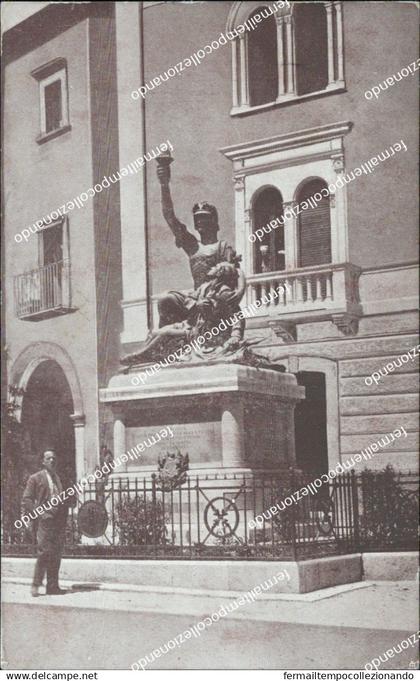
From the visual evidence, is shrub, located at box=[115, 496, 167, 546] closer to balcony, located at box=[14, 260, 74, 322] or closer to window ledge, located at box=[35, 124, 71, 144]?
balcony, located at box=[14, 260, 74, 322]

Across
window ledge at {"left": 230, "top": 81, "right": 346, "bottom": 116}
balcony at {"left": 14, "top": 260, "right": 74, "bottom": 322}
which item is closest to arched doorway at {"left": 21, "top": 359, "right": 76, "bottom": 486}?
balcony at {"left": 14, "top": 260, "right": 74, "bottom": 322}

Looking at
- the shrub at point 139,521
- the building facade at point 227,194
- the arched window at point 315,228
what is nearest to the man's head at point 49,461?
the building facade at point 227,194

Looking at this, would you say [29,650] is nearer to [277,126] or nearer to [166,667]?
[166,667]

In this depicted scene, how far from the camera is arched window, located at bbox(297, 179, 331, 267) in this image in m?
10.8

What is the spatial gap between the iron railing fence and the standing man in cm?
48

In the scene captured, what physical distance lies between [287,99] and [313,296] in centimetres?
219

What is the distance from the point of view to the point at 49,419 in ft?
38.8

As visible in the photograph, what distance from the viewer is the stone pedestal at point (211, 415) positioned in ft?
37.1

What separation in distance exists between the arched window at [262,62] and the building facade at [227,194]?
2cm

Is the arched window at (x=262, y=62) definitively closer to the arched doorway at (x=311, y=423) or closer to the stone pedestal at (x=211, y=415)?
the stone pedestal at (x=211, y=415)

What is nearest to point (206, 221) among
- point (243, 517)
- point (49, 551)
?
point (243, 517)

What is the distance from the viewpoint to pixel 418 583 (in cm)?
1025

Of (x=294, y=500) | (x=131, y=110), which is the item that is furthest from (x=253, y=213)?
(x=294, y=500)

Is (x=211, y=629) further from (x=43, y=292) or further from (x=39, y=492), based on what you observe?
(x=43, y=292)
